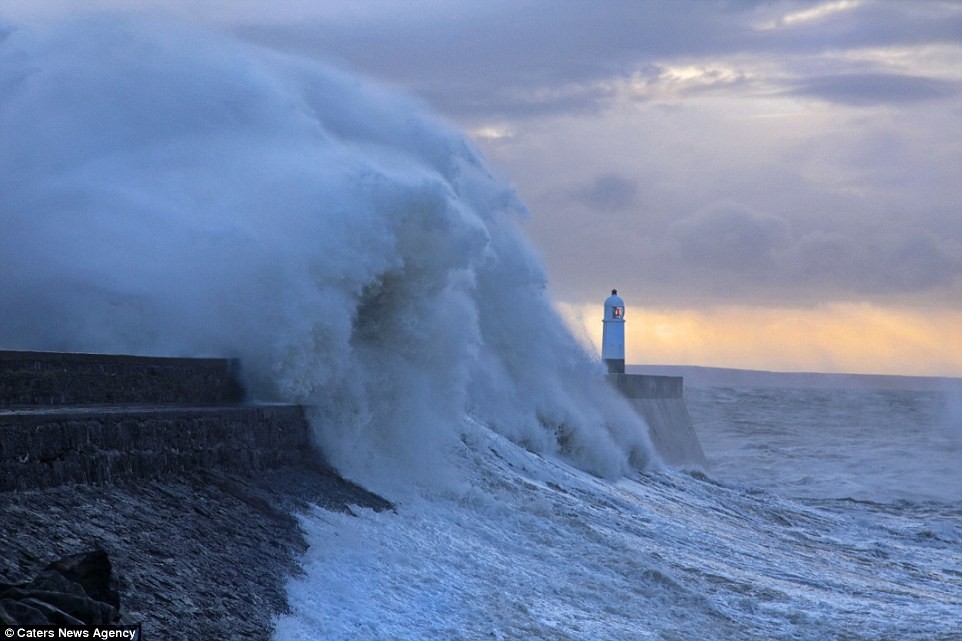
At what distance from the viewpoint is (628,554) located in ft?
31.4

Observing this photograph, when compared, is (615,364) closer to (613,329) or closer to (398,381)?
(613,329)

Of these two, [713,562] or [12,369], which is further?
[713,562]

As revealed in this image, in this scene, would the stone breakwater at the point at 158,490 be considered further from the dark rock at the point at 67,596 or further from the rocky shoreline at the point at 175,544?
the dark rock at the point at 67,596

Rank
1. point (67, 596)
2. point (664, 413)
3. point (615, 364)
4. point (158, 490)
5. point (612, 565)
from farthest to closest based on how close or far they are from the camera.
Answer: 1. point (615, 364)
2. point (664, 413)
3. point (612, 565)
4. point (158, 490)
5. point (67, 596)

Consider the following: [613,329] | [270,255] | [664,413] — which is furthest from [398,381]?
[613,329]

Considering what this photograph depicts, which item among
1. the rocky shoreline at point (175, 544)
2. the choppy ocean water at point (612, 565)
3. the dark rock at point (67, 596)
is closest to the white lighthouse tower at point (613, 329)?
the choppy ocean water at point (612, 565)

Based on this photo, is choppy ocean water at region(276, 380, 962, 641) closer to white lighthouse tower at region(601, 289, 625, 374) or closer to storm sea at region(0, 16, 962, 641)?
storm sea at region(0, 16, 962, 641)

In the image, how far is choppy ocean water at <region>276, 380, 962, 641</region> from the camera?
23.1ft

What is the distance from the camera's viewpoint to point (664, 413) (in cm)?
2380

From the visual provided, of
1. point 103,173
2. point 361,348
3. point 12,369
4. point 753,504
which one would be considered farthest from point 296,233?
point 753,504

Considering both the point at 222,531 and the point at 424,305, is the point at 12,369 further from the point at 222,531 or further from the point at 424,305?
the point at 424,305

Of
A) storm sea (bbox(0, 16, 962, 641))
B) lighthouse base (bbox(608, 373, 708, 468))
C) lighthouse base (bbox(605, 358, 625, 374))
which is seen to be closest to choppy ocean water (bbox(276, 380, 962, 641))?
storm sea (bbox(0, 16, 962, 641))

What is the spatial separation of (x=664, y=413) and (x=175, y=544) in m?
18.3

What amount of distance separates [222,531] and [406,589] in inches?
43.7
